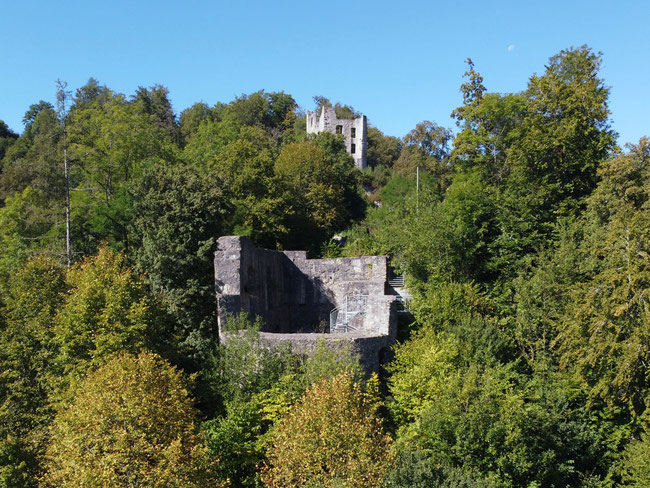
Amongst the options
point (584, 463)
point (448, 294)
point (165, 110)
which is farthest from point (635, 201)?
point (165, 110)

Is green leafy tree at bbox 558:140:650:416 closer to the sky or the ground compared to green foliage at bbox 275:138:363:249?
closer to the ground

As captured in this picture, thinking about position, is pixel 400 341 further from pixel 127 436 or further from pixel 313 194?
pixel 313 194

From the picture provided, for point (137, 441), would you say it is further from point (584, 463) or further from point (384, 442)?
point (584, 463)

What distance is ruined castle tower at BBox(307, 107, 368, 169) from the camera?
5106 cm

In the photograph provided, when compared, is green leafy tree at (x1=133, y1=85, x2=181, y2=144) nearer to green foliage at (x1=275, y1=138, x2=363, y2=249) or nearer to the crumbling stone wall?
green foliage at (x1=275, y1=138, x2=363, y2=249)

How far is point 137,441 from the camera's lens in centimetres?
1261

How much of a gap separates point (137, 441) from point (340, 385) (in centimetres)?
485

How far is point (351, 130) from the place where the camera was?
170 feet

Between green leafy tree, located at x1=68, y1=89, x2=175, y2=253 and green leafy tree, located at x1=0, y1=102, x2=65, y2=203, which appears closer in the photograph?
green leafy tree, located at x1=68, y1=89, x2=175, y2=253

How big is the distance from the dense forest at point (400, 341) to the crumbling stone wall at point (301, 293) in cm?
75

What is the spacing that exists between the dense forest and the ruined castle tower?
24.9m

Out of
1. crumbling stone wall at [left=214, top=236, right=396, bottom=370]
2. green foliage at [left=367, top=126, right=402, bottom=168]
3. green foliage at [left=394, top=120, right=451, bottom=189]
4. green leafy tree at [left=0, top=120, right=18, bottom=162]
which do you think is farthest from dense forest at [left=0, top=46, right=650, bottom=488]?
green leafy tree at [left=0, top=120, right=18, bottom=162]

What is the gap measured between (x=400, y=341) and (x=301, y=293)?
5.40 metres

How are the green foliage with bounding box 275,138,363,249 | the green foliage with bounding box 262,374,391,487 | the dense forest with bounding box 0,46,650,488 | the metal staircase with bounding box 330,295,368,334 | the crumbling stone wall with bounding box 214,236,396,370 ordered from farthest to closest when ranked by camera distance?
the green foliage with bounding box 275,138,363,249, the metal staircase with bounding box 330,295,368,334, the crumbling stone wall with bounding box 214,236,396,370, the dense forest with bounding box 0,46,650,488, the green foliage with bounding box 262,374,391,487
